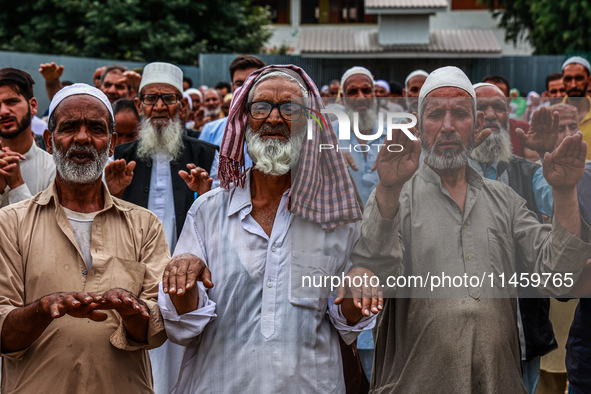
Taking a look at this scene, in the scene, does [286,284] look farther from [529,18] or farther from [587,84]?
[529,18]

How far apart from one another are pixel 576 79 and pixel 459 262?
4.61 meters

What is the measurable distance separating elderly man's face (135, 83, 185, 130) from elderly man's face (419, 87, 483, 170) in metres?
2.51

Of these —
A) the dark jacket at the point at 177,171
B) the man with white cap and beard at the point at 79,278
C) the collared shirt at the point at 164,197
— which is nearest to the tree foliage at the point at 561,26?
the dark jacket at the point at 177,171

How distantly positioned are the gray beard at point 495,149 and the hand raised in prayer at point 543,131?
99 mm

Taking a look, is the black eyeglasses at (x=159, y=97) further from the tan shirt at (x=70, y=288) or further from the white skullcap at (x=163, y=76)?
the tan shirt at (x=70, y=288)

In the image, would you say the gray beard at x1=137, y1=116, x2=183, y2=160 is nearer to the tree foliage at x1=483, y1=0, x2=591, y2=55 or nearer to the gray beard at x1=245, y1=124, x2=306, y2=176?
the gray beard at x1=245, y1=124, x2=306, y2=176

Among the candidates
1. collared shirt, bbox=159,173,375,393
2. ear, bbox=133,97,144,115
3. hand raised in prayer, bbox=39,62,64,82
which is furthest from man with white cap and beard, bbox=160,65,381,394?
hand raised in prayer, bbox=39,62,64,82

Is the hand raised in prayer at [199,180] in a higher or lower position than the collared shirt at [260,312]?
higher

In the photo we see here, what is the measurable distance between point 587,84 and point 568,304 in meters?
2.68

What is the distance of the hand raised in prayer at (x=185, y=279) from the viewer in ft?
8.83

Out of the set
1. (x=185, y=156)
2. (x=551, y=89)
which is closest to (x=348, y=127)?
(x=185, y=156)

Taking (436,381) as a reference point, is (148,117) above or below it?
above

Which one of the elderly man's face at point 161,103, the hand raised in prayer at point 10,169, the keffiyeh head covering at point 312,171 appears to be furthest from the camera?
the elderly man's face at point 161,103

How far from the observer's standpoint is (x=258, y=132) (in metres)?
3.07
